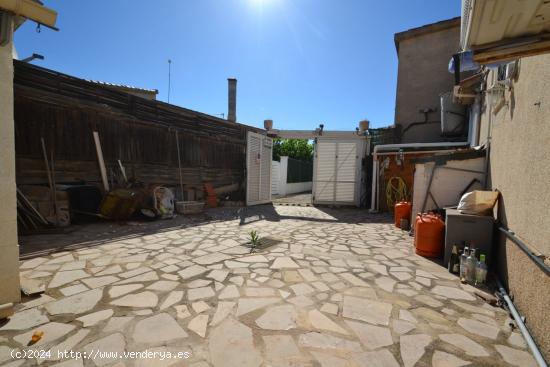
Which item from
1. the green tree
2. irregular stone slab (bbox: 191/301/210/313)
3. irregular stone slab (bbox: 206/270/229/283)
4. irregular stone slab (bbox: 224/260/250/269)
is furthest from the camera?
the green tree

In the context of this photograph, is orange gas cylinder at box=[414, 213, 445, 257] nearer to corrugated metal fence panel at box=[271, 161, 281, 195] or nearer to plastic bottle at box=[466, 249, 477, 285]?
plastic bottle at box=[466, 249, 477, 285]

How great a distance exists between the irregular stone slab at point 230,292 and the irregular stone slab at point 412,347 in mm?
1620

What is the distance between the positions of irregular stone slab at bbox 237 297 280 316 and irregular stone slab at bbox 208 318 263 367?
21 centimetres

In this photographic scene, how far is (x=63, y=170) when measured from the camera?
243 inches

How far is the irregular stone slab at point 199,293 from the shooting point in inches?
112

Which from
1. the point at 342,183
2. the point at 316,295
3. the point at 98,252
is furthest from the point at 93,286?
the point at 342,183

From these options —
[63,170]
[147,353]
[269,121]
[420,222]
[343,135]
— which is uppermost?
[269,121]

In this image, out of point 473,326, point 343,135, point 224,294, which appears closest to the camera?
point 473,326

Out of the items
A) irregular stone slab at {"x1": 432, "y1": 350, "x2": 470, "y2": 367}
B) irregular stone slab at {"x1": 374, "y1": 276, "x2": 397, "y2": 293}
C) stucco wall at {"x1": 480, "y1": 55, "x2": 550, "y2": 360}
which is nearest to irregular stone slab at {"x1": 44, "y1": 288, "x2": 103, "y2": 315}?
irregular stone slab at {"x1": 432, "y1": 350, "x2": 470, "y2": 367}

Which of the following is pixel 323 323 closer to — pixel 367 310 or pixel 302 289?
pixel 367 310

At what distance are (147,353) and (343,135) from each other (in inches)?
389

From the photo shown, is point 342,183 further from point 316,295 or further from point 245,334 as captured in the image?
point 245,334

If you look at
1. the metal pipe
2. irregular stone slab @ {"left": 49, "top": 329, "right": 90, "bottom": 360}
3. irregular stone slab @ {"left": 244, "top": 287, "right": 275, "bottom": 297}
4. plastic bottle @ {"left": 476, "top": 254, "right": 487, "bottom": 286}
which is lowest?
irregular stone slab @ {"left": 49, "top": 329, "right": 90, "bottom": 360}

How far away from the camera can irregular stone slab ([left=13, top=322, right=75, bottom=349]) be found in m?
2.06
